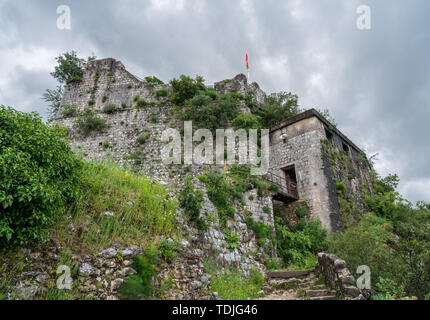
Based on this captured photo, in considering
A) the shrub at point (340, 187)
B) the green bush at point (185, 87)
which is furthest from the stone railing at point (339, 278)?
the green bush at point (185, 87)

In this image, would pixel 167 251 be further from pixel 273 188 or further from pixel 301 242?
pixel 273 188

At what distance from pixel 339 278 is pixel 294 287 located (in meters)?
2.04

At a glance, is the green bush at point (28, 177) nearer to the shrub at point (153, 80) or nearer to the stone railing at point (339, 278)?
the stone railing at point (339, 278)

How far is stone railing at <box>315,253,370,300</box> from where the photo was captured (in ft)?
21.2

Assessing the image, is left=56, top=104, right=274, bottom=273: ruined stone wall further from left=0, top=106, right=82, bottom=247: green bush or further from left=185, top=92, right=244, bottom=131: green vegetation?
A: left=0, top=106, right=82, bottom=247: green bush

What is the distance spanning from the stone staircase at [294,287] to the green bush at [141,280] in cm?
403

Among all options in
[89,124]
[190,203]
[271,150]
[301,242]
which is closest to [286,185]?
[271,150]

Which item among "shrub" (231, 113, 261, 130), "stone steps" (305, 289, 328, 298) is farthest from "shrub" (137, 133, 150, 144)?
"stone steps" (305, 289, 328, 298)

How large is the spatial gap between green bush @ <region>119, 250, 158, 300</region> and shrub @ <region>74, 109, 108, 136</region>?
14509mm

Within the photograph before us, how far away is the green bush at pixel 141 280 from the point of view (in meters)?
4.71
